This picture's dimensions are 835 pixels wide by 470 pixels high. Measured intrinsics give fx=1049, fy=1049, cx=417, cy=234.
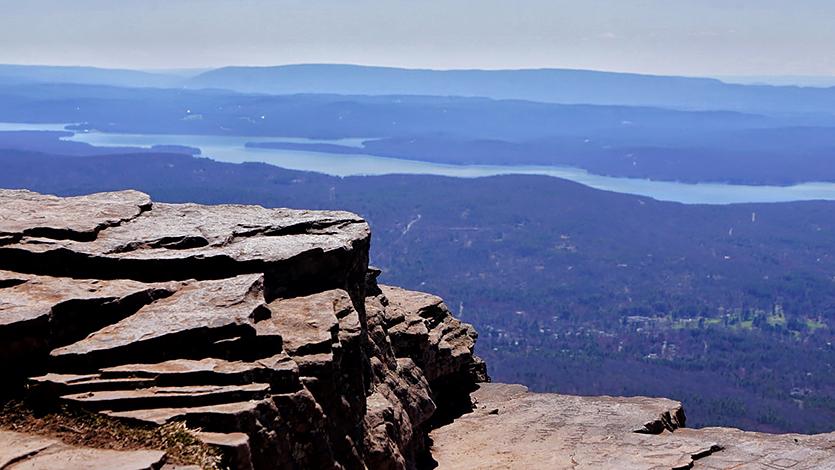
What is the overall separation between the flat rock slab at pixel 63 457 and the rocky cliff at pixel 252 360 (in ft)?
0.11

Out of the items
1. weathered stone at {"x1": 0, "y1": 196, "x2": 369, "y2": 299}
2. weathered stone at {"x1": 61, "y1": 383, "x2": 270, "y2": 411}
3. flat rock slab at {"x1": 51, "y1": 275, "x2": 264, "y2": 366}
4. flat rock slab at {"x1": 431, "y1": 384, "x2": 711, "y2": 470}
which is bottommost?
flat rock slab at {"x1": 431, "y1": 384, "x2": 711, "y2": 470}

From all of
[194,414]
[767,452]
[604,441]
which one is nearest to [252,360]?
[194,414]

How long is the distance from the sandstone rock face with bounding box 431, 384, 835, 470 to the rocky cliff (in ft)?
0.24

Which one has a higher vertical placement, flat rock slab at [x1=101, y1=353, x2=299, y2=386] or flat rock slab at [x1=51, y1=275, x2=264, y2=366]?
flat rock slab at [x1=51, y1=275, x2=264, y2=366]

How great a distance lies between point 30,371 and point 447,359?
14.1 m

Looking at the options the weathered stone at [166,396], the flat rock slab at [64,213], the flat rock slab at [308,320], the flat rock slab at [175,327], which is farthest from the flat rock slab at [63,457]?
the flat rock slab at [64,213]

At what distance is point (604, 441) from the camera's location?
23.4 meters

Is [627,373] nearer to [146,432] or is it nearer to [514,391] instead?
[514,391]

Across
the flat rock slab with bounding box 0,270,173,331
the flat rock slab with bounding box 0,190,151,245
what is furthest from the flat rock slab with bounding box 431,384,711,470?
the flat rock slab with bounding box 0,190,151,245

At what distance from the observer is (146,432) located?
1370cm

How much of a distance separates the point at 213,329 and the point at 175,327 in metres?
0.57

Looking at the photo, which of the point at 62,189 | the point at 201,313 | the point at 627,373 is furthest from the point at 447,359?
the point at 62,189

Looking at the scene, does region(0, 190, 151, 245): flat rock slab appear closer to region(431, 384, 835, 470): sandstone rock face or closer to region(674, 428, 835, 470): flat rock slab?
region(431, 384, 835, 470): sandstone rock face

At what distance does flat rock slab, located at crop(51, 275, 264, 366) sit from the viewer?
1523cm
